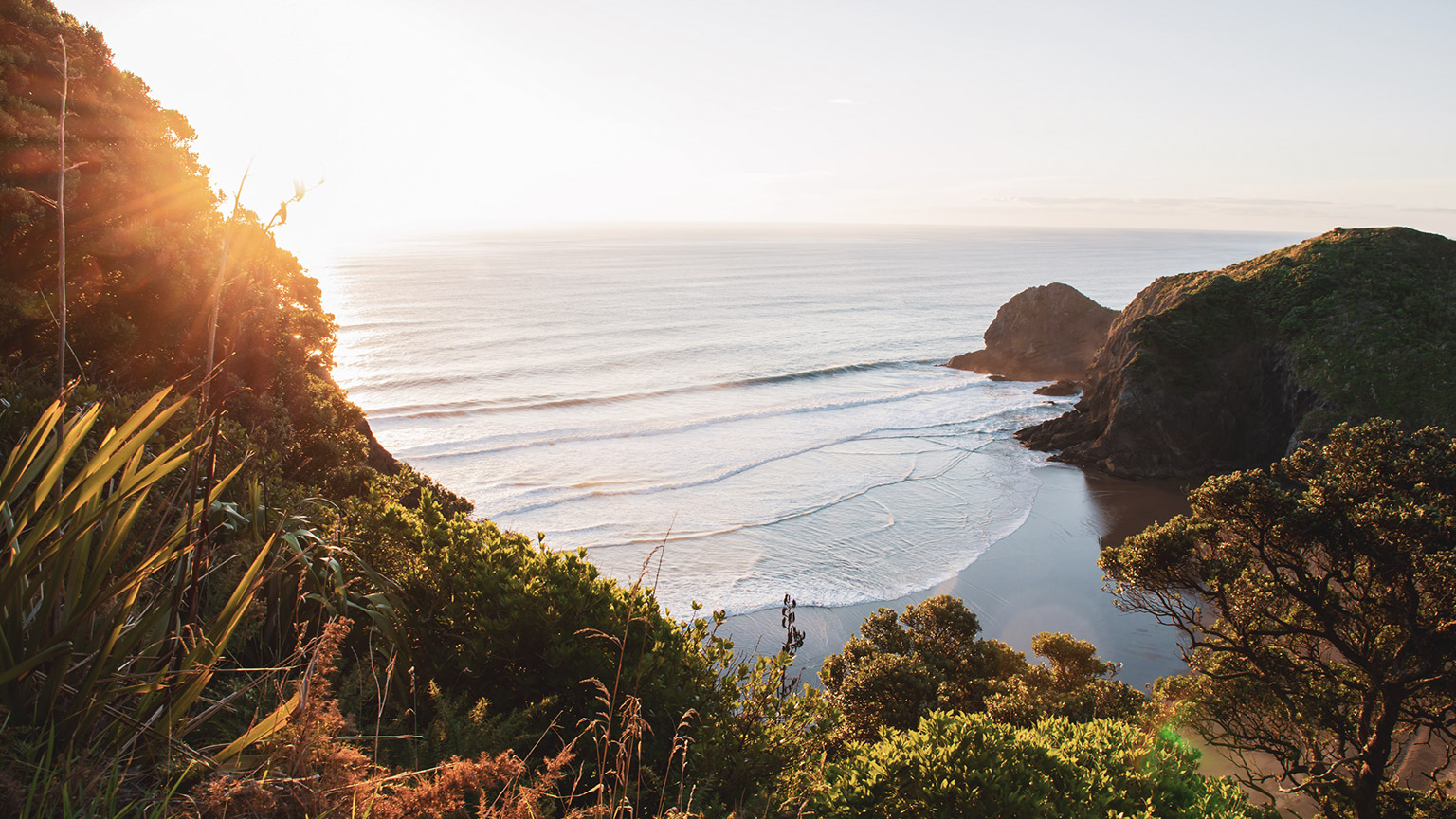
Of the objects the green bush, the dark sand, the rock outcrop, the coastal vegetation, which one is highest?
the coastal vegetation

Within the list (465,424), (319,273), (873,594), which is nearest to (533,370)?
(465,424)

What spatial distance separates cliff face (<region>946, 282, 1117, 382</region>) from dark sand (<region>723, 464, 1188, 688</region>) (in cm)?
2204

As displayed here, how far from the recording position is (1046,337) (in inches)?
1764

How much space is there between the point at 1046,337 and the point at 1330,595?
3955 cm

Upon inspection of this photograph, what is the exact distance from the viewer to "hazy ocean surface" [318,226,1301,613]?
19.4 m

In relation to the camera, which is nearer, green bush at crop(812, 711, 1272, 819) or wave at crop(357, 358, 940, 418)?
green bush at crop(812, 711, 1272, 819)

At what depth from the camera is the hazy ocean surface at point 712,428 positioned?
63.8ft

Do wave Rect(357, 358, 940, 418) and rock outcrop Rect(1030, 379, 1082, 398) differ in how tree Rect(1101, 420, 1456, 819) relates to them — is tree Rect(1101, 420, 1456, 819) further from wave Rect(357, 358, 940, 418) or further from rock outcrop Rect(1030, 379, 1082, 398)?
rock outcrop Rect(1030, 379, 1082, 398)

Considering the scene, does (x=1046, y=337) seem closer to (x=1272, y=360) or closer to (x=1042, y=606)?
(x=1272, y=360)

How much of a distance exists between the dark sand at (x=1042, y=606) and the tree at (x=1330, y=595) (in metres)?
6.45

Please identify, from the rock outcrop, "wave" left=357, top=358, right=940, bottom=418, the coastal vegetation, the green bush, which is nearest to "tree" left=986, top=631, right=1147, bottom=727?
the coastal vegetation

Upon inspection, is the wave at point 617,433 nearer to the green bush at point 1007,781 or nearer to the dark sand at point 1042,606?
the dark sand at point 1042,606

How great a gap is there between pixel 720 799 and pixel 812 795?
910 mm

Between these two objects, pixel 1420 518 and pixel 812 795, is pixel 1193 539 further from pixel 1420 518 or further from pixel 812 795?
pixel 812 795
